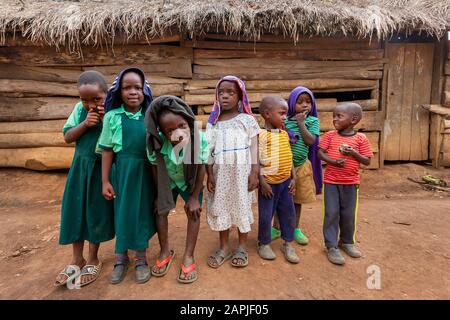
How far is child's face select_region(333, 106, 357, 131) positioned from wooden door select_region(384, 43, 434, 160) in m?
3.44

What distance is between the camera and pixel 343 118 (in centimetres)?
237

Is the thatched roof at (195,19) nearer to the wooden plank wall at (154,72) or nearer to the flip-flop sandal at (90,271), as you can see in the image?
the wooden plank wall at (154,72)

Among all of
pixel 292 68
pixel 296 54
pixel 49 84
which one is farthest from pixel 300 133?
pixel 49 84

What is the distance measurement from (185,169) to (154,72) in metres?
3.07

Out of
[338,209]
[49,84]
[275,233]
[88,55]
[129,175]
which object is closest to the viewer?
[129,175]

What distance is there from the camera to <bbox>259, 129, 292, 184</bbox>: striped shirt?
7.74 feet

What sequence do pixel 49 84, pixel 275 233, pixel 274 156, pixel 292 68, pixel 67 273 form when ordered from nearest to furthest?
pixel 67 273 < pixel 274 156 < pixel 275 233 < pixel 49 84 < pixel 292 68

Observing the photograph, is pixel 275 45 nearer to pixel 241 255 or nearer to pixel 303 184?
pixel 303 184

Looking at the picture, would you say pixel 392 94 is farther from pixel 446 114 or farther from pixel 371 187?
pixel 371 187

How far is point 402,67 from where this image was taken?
5238 millimetres

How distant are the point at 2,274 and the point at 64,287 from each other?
→ 750mm

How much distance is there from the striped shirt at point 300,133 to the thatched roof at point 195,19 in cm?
222

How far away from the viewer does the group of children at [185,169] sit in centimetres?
199

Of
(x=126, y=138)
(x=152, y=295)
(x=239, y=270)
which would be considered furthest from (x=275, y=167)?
Answer: (x=152, y=295)
